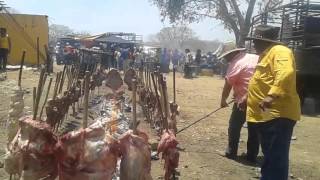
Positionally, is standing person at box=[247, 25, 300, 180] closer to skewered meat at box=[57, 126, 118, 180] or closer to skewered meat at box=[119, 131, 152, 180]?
skewered meat at box=[119, 131, 152, 180]

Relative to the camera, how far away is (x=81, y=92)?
428 inches

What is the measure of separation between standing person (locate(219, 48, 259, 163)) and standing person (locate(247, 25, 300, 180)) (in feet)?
5.35

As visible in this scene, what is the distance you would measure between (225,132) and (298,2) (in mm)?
5626

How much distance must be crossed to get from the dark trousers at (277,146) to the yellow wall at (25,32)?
23.1 metres

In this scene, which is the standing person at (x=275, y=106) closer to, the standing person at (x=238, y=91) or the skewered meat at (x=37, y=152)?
the standing person at (x=238, y=91)

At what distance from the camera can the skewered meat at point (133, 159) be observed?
409 cm

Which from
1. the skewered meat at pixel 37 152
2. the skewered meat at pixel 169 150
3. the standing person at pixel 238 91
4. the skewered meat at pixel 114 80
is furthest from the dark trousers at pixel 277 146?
the skewered meat at pixel 114 80

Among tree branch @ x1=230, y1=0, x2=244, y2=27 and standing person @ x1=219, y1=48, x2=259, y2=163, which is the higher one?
tree branch @ x1=230, y1=0, x2=244, y2=27

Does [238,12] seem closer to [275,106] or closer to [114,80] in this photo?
[114,80]

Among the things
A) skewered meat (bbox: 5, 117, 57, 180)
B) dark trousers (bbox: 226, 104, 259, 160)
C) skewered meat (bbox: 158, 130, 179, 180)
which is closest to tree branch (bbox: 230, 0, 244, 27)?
dark trousers (bbox: 226, 104, 259, 160)

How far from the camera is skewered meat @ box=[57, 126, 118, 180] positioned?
402 cm

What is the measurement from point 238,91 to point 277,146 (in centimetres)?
221

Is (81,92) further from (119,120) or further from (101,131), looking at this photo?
(101,131)

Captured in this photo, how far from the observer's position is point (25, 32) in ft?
91.2
